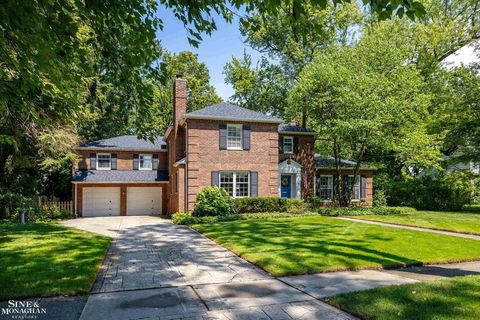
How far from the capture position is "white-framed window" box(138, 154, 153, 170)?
1051 inches

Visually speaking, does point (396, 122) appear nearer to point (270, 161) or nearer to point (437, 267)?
point (270, 161)

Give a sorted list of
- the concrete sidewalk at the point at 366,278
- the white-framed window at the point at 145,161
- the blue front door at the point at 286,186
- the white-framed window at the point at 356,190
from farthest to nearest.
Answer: the white-framed window at the point at 145,161
the white-framed window at the point at 356,190
the blue front door at the point at 286,186
the concrete sidewalk at the point at 366,278

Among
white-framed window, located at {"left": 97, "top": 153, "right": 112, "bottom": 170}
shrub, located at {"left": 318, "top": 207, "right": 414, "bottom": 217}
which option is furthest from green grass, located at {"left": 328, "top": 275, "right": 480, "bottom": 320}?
white-framed window, located at {"left": 97, "top": 153, "right": 112, "bottom": 170}

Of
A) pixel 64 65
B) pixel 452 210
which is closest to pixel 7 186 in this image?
pixel 64 65

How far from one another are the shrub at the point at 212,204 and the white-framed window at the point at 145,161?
8496 millimetres

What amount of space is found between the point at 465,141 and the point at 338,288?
2359 centimetres

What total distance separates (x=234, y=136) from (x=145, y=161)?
8.96 meters

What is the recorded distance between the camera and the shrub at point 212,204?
19.5 metres

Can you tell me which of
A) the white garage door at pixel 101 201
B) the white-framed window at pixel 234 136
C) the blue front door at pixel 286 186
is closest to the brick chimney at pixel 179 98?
the white-framed window at pixel 234 136

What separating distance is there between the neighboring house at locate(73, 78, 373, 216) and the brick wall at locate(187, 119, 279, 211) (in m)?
0.06

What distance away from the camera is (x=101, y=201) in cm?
2520

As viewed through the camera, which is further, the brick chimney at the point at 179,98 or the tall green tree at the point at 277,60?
the tall green tree at the point at 277,60

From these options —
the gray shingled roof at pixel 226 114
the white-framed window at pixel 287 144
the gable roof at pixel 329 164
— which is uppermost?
the gray shingled roof at pixel 226 114

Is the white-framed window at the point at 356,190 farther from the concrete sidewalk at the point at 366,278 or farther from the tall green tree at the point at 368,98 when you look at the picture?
the concrete sidewalk at the point at 366,278
